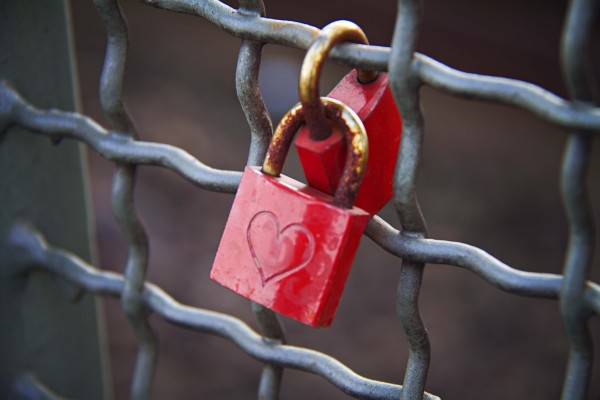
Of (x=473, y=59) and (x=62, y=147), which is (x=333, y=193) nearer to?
(x=62, y=147)

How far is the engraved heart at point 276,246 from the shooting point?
0.50 m

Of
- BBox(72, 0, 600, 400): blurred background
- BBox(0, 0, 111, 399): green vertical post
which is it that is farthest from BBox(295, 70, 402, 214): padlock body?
BBox(72, 0, 600, 400): blurred background

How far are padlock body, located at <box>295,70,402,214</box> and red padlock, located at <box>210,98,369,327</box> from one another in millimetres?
12

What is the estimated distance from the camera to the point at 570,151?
44 cm

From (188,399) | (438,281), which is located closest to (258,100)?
(188,399)

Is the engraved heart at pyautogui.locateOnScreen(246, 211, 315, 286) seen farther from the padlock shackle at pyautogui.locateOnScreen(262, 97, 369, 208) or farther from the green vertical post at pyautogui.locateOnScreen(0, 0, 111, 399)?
the green vertical post at pyautogui.locateOnScreen(0, 0, 111, 399)

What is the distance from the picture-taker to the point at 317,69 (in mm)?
477

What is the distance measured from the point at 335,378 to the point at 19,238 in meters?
0.45

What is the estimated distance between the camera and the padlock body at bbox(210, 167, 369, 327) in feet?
1.63

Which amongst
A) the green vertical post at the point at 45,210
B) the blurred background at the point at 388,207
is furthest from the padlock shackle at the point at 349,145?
the blurred background at the point at 388,207

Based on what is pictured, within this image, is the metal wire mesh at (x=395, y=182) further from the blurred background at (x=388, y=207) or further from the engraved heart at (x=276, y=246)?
the blurred background at (x=388, y=207)

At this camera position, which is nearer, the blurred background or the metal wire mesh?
the metal wire mesh

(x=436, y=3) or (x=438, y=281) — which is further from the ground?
(x=436, y=3)

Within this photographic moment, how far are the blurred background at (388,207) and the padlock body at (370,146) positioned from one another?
4.82ft
